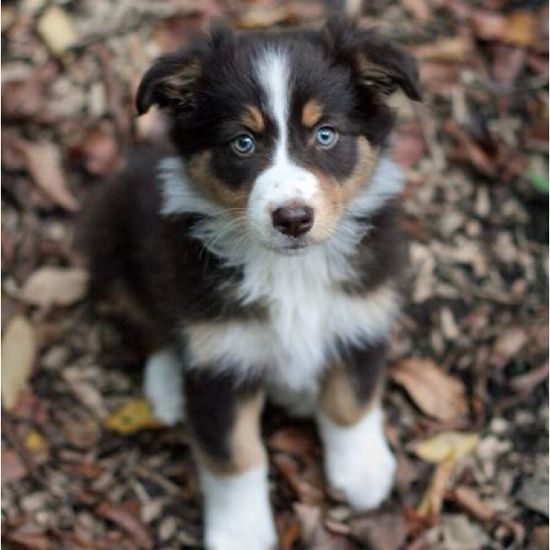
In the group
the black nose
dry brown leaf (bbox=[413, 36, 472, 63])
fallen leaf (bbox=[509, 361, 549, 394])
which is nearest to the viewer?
the black nose

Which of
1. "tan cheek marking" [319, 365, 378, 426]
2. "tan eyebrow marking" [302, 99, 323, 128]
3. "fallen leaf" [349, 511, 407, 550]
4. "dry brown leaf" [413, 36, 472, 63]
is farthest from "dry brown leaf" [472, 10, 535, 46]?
"fallen leaf" [349, 511, 407, 550]

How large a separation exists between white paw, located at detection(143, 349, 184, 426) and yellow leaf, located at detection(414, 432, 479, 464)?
3.86 feet

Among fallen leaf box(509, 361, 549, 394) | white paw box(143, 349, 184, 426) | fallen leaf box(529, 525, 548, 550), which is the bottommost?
fallen leaf box(529, 525, 548, 550)

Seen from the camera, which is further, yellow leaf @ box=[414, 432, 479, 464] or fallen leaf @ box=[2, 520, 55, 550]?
yellow leaf @ box=[414, 432, 479, 464]

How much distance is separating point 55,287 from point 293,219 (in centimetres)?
227

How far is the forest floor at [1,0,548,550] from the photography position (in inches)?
195

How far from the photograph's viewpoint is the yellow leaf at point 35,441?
5109 millimetres

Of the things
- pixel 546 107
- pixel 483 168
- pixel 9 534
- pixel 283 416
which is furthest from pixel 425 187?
pixel 9 534

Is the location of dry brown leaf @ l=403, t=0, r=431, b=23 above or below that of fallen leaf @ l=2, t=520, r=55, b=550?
above

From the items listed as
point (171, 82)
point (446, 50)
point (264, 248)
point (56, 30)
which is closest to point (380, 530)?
point (264, 248)

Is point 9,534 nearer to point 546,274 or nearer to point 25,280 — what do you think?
point 25,280

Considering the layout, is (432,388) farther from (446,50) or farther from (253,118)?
(446,50)

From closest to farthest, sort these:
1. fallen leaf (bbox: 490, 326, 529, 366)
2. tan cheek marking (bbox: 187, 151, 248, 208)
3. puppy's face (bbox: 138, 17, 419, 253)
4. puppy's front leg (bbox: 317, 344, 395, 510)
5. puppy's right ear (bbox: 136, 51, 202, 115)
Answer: puppy's face (bbox: 138, 17, 419, 253)
puppy's right ear (bbox: 136, 51, 202, 115)
tan cheek marking (bbox: 187, 151, 248, 208)
puppy's front leg (bbox: 317, 344, 395, 510)
fallen leaf (bbox: 490, 326, 529, 366)

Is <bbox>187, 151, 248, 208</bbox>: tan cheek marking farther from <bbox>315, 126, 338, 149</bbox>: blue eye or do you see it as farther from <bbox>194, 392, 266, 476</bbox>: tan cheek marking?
<bbox>194, 392, 266, 476</bbox>: tan cheek marking
